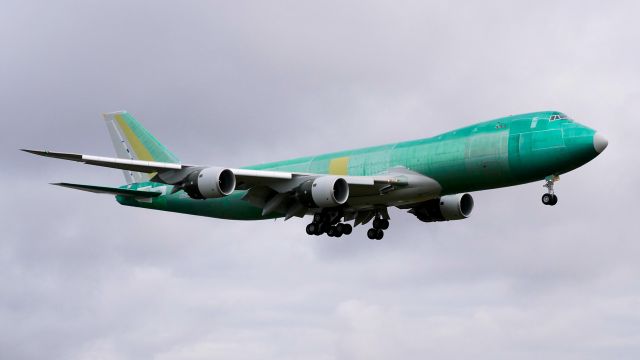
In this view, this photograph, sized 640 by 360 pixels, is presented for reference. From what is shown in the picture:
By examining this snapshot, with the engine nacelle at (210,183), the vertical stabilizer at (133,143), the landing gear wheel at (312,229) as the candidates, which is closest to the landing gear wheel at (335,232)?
the landing gear wheel at (312,229)

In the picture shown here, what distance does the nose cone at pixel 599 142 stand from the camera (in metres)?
44.8

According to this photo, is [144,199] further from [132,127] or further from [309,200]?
[309,200]

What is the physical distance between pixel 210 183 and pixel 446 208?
14316 millimetres

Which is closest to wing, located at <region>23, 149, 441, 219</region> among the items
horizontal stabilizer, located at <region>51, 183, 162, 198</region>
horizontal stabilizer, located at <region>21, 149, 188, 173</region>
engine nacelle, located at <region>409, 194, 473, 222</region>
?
horizontal stabilizer, located at <region>21, 149, 188, 173</region>

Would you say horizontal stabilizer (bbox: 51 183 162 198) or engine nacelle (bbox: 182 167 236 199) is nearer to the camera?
engine nacelle (bbox: 182 167 236 199)

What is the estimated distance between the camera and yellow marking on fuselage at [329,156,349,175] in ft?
170

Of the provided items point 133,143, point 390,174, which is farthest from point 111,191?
point 390,174

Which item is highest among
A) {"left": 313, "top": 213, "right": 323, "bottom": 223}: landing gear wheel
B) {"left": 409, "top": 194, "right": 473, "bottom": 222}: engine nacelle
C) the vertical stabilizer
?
the vertical stabilizer

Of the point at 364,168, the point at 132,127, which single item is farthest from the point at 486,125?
the point at 132,127

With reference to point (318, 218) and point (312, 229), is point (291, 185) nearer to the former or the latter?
point (318, 218)

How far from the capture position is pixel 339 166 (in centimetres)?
5228

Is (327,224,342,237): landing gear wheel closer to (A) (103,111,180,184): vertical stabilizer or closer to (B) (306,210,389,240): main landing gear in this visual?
(B) (306,210,389,240): main landing gear

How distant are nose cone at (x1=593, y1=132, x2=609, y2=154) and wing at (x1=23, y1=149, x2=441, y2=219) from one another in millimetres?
7388

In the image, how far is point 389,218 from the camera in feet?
180
